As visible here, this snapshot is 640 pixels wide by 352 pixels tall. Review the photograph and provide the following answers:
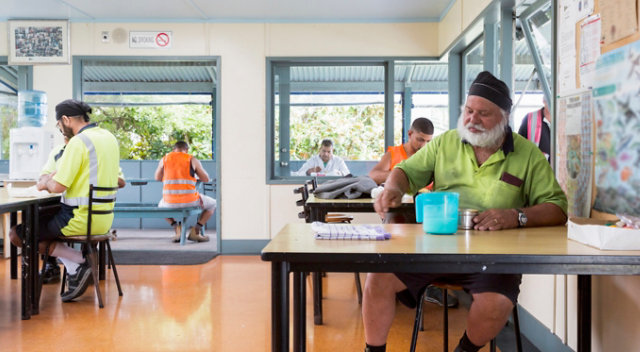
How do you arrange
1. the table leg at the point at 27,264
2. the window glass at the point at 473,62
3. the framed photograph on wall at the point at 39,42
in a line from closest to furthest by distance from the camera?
the table leg at the point at 27,264
the window glass at the point at 473,62
the framed photograph on wall at the point at 39,42

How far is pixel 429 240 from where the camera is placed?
1.70m

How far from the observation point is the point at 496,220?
77.0 inches

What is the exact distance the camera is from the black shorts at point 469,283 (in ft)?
6.24

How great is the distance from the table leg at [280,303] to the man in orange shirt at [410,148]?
2.91 m

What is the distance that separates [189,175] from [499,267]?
6195mm

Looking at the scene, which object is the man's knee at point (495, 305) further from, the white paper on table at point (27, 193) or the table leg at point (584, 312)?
the white paper on table at point (27, 193)

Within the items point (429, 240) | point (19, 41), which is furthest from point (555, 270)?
point (19, 41)

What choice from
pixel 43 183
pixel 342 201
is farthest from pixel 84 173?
pixel 342 201

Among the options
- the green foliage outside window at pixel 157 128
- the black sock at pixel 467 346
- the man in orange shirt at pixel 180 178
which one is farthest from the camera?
the green foliage outside window at pixel 157 128

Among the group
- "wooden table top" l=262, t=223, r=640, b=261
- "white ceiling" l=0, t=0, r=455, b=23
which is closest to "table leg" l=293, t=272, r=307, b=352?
"wooden table top" l=262, t=223, r=640, b=261

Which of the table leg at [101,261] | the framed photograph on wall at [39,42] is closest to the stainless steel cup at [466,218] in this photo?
the table leg at [101,261]

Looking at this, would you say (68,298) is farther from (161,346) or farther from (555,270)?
(555,270)

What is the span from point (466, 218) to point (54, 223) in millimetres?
3113

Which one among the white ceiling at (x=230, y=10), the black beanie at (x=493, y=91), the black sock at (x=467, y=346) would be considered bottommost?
the black sock at (x=467, y=346)
